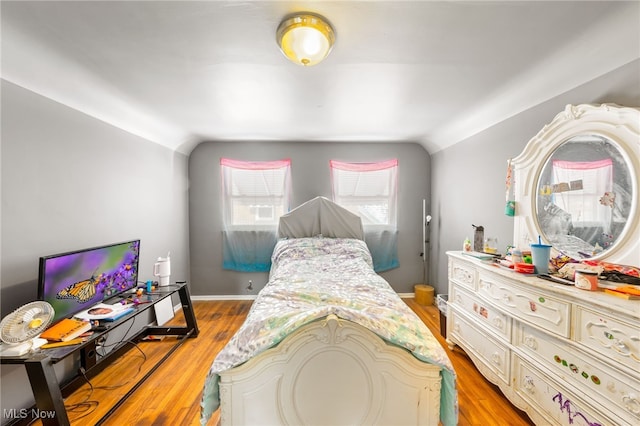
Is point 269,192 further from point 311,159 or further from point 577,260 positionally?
point 577,260

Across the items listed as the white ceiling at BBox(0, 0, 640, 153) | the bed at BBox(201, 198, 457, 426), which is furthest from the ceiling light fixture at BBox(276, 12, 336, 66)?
the bed at BBox(201, 198, 457, 426)

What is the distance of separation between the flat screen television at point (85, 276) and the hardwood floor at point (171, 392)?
0.68 meters

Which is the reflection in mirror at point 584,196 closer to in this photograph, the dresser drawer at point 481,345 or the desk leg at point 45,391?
the dresser drawer at point 481,345

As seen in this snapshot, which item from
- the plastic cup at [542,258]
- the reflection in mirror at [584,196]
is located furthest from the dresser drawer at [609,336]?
the reflection in mirror at [584,196]

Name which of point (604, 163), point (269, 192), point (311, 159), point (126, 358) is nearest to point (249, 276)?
point (269, 192)

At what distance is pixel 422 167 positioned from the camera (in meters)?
4.00

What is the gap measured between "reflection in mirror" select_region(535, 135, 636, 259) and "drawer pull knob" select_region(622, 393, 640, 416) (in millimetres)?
799

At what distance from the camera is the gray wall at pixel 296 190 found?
388 cm

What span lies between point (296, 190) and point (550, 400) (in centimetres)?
334

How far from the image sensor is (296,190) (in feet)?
12.9

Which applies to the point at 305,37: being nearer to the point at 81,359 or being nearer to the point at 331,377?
the point at 331,377

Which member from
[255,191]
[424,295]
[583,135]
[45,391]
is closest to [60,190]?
[45,391]

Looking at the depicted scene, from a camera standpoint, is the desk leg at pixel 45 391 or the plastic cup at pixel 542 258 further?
the plastic cup at pixel 542 258

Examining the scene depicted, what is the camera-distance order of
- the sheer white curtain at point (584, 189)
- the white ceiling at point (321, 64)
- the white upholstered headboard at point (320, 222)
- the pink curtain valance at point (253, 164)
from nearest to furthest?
1. the white ceiling at point (321, 64)
2. the sheer white curtain at point (584, 189)
3. the white upholstered headboard at point (320, 222)
4. the pink curtain valance at point (253, 164)
